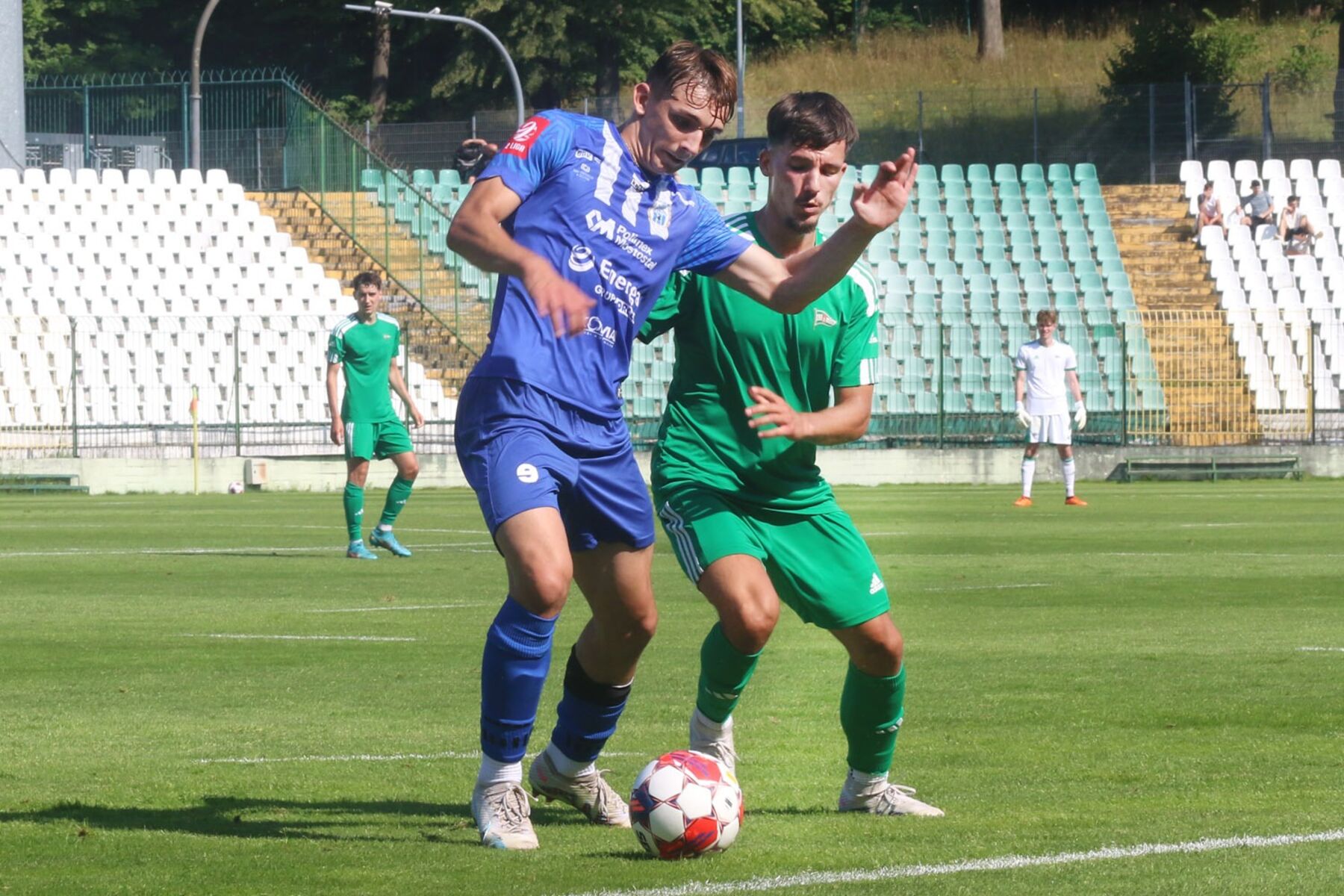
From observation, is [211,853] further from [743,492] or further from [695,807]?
[743,492]

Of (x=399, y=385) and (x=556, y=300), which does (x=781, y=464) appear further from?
(x=399, y=385)

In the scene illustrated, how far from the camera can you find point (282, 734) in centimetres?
714

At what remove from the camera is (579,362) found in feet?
17.7

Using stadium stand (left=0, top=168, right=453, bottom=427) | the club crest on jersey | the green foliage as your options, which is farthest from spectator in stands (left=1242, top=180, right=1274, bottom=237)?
the club crest on jersey

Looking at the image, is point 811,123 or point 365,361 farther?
point 365,361

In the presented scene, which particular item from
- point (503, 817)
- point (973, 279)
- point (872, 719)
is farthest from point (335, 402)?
point (973, 279)

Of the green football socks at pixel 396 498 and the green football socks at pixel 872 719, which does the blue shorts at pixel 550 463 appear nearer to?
the green football socks at pixel 872 719

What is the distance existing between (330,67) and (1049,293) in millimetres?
32475

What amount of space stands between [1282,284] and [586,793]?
30.8m

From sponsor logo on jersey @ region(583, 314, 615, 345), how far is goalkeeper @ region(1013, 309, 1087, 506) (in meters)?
18.6

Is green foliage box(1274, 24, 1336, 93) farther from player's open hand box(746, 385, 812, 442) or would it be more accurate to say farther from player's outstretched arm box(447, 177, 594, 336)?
player's outstretched arm box(447, 177, 594, 336)

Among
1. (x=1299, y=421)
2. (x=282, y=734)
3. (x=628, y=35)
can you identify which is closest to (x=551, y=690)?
(x=282, y=734)

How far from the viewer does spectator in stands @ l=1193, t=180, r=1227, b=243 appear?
35906 mm

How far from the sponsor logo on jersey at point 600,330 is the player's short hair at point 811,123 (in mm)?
911
